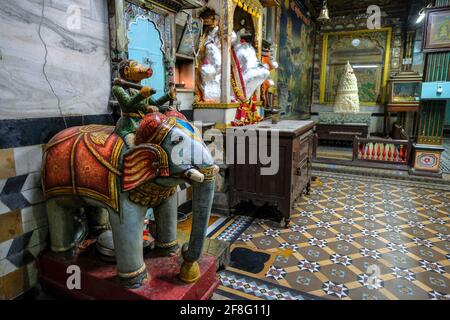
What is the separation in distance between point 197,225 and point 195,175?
37 centimetres

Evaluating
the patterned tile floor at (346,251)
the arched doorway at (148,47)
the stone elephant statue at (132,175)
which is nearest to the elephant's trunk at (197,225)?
the stone elephant statue at (132,175)

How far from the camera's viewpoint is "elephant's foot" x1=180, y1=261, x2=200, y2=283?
190 cm

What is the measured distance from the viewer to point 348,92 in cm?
1046

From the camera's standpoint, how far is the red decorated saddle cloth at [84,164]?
176 cm

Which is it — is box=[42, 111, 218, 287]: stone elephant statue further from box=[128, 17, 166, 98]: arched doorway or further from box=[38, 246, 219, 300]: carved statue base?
box=[128, 17, 166, 98]: arched doorway

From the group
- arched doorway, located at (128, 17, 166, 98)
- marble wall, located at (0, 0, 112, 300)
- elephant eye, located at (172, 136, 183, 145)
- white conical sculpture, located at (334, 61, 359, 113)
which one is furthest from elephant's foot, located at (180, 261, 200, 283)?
white conical sculpture, located at (334, 61, 359, 113)

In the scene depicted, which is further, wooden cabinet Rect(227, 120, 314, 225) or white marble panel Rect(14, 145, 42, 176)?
wooden cabinet Rect(227, 120, 314, 225)

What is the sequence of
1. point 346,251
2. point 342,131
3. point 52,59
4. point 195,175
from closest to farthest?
point 195,175 → point 52,59 → point 346,251 → point 342,131

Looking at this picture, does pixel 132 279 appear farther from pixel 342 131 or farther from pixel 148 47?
pixel 342 131

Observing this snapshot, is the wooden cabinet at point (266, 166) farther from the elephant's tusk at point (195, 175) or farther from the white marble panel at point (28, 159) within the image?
the white marble panel at point (28, 159)

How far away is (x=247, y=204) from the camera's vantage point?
4383 mm

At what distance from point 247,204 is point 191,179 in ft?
9.10

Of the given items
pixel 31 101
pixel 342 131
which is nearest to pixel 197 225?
pixel 31 101

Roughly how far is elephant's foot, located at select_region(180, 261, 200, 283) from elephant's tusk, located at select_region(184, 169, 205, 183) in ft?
2.00
